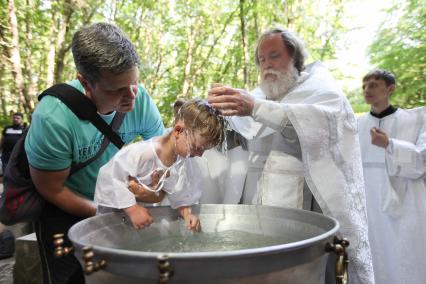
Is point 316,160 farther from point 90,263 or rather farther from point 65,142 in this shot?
point 90,263

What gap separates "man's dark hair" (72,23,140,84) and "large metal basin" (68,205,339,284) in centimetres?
58

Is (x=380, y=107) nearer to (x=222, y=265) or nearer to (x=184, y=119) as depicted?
(x=184, y=119)

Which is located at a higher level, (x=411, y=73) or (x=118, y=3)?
(x=118, y=3)

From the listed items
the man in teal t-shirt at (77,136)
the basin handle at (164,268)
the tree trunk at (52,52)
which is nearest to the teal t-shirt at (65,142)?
the man in teal t-shirt at (77,136)

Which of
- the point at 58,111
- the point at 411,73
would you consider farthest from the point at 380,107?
the point at 411,73

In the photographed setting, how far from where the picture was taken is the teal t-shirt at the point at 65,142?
5.45 feet

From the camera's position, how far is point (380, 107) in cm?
436

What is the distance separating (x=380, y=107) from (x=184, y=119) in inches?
127

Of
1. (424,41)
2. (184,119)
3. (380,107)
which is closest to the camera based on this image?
(184,119)

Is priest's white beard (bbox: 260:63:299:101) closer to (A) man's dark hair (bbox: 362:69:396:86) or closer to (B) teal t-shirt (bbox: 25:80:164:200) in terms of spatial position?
(B) teal t-shirt (bbox: 25:80:164:200)

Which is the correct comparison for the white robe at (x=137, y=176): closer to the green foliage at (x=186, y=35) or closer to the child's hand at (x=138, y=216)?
the child's hand at (x=138, y=216)

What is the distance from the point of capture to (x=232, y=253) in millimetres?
960

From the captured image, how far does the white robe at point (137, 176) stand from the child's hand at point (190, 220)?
33mm

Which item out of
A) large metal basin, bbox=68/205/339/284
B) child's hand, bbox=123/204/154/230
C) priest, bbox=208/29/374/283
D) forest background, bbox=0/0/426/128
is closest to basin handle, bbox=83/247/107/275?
large metal basin, bbox=68/205/339/284
